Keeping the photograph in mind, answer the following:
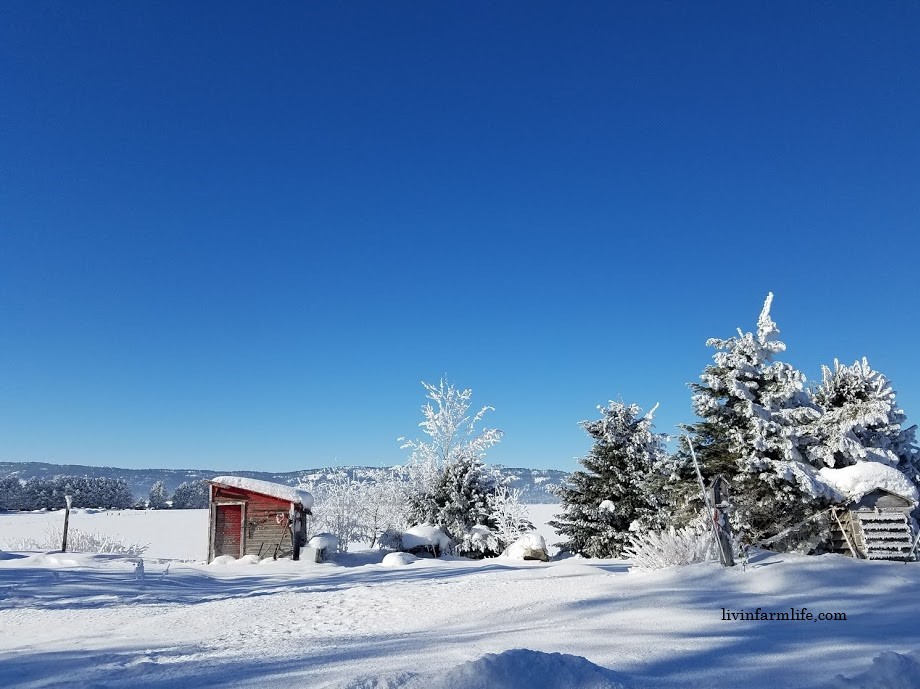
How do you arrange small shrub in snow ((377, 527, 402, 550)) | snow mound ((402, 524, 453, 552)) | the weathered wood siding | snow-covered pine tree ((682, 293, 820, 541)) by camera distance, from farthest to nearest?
small shrub in snow ((377, 527, 402, 550))
snow mound ((402, 524, 453, 552))
the weathered wood siding
snow-covered pine tree ((682, 293, 820, 541))

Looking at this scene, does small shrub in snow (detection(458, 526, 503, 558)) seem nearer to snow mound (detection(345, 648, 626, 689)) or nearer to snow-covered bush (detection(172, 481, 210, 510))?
snow mound (detection(345, 648, 626, 689))

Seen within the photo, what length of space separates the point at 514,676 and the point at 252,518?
71.3 feet

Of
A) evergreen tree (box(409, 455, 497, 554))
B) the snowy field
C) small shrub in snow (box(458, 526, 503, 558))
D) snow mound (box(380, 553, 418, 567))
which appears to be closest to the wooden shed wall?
snow mound (box(380, 553, 418, 567))

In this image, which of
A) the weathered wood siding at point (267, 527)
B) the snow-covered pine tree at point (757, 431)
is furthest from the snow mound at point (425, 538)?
the snow-covered pine tree at point (757, 431)

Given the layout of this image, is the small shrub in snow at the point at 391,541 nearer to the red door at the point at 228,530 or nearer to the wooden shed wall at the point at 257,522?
the wooden shed wall at the point at 257,522

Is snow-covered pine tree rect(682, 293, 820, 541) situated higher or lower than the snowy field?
higher

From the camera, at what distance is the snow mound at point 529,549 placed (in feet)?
68.2

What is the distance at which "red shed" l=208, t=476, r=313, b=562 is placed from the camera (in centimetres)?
2248

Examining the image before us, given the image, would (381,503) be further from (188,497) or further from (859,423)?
(188,497)

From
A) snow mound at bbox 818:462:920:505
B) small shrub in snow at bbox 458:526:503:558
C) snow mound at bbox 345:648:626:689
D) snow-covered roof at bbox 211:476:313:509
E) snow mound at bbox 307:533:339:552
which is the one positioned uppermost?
Answer: snow-covered roof at bbox 211:476:313:509

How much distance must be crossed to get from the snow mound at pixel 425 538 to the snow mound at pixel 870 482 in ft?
50.6

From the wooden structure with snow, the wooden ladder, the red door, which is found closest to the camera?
the wooden ladder

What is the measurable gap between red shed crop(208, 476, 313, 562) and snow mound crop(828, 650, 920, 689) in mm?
21192

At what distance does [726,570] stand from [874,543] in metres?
7.80
